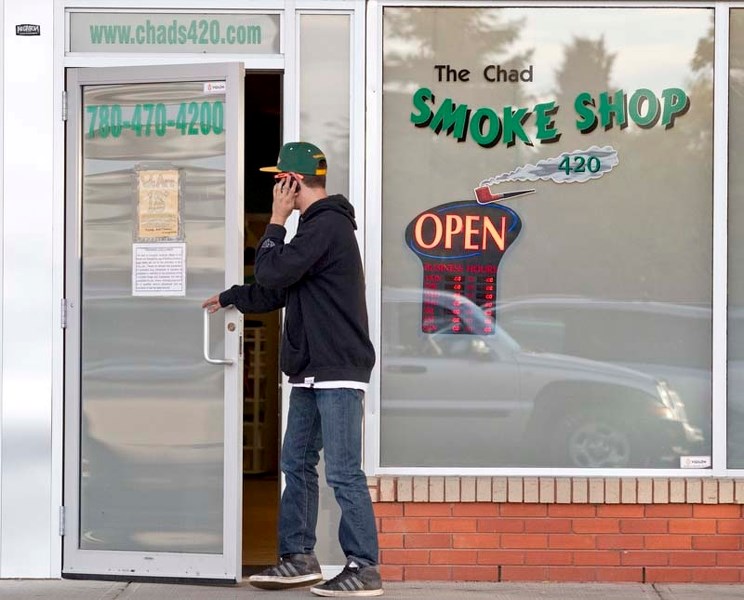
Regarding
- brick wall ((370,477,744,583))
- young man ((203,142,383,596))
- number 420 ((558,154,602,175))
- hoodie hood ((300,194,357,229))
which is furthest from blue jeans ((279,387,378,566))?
number 420 ((558,154,602,175))

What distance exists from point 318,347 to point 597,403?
1563 millimetres

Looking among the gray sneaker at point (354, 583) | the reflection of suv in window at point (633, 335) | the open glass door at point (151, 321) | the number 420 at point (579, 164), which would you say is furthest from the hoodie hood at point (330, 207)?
the gray sneaker at point (354, 583)

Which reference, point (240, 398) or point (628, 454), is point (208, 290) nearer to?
point (240, 398)

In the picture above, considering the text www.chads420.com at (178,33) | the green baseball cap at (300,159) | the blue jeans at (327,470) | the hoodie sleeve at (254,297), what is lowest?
the blue jeans at (327,470)

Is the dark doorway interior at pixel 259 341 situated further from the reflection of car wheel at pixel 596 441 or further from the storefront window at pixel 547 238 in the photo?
the reflection of car wheel at pixel 596 441

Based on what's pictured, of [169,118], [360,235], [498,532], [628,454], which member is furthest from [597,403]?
[169,118]

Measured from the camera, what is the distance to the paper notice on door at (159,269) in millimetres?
6336

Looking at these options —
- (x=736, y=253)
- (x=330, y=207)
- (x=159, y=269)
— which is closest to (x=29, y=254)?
(x=159, y=269)

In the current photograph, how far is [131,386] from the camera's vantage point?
6371 millimetres

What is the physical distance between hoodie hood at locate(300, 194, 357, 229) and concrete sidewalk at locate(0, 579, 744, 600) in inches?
67.8

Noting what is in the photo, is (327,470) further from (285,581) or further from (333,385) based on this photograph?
(285,581)

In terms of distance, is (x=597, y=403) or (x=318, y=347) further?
(x=597, y=403)

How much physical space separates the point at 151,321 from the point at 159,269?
10.2 inches

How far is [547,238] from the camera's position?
21.2 ft
